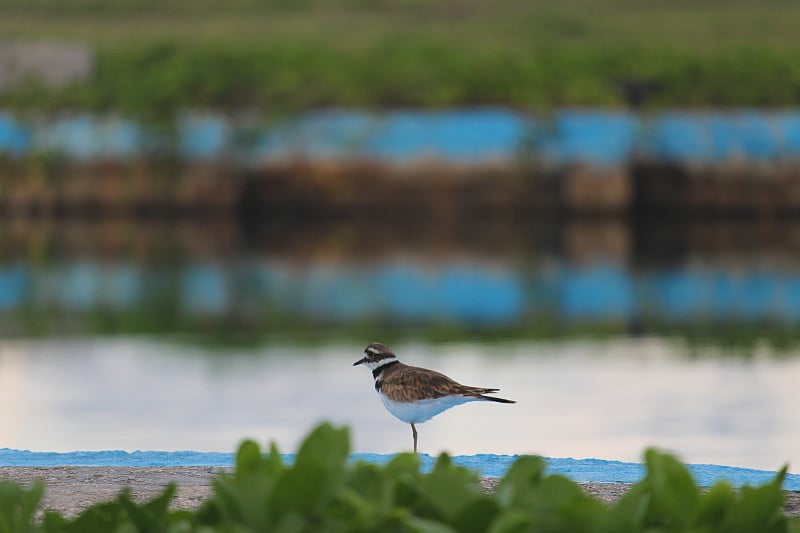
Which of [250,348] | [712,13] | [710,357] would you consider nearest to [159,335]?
[250,348]

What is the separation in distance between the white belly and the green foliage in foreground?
8.32 feet

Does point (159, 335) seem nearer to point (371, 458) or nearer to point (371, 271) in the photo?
point (371, 271)

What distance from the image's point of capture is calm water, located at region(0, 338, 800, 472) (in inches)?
340

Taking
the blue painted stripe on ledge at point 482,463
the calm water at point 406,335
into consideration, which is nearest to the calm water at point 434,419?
the calm water at point 406,335

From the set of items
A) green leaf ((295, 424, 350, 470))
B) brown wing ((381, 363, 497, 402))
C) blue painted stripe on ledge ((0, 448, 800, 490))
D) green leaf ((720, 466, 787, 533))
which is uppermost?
brown wing ((381, 363, 497, 402))

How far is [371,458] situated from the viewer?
22.9 feet

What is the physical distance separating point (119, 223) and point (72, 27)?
1777cm

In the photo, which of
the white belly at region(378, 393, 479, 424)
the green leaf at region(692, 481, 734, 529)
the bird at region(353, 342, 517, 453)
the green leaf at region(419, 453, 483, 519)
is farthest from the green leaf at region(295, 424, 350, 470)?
the white belly at region(378, 393, 479, 424)

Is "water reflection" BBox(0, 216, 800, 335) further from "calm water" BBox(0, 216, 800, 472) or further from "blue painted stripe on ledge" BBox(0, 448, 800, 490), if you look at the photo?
"blue painted stripe on ledge" BBox(0, 448, 800, 490)

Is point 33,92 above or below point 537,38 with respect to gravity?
below

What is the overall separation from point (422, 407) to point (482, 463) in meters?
0.46

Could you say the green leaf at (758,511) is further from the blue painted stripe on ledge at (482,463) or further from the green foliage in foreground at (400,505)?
the blue painted stripe on ledge at (482,463)

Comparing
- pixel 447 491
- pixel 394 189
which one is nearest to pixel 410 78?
pixel 394 189

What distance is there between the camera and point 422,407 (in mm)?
A: 6590
